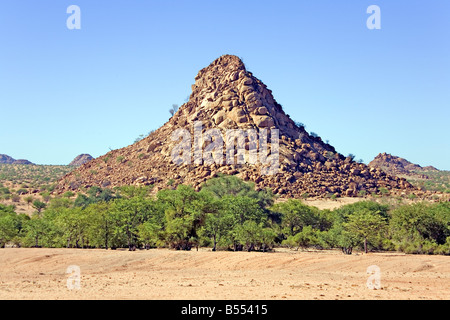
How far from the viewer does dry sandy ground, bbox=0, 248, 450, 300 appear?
2236 centimetres

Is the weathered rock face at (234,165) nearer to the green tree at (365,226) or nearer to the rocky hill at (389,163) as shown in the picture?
the green tree at (365,226)

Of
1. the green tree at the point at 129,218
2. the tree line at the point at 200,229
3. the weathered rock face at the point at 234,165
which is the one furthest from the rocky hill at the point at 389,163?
the green tree at the point at 129,218

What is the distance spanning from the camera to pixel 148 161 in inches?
3880

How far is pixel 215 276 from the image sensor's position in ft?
95.5

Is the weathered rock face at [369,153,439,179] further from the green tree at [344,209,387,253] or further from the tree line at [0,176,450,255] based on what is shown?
the green tree at [344,209,387,253]

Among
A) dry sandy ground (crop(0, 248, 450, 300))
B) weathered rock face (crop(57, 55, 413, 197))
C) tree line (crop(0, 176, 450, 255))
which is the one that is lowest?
dry sandy ground (crop(0, 248, 450, 300))

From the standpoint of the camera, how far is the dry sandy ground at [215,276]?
22.4 metres

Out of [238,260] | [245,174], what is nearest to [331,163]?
[245,174]

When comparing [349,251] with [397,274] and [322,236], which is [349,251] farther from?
[397,274]

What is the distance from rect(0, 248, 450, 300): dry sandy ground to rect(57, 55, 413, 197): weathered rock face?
158 feet

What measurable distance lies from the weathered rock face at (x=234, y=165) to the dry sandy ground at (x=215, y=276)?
48173 millimetres

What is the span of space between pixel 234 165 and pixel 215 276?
5957 centimetres

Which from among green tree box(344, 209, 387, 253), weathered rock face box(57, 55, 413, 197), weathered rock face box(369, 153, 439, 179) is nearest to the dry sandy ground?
green tree box(344, 209, 387, 253)
